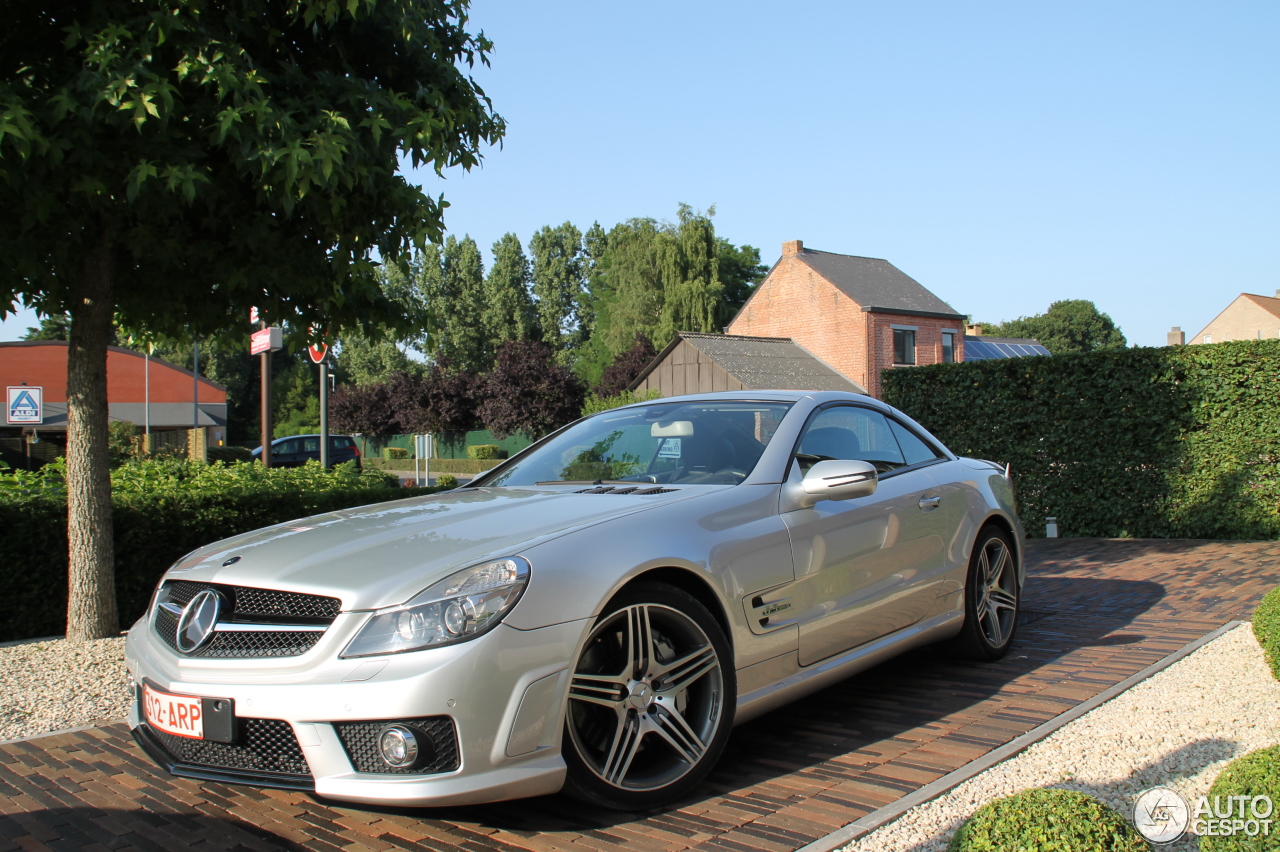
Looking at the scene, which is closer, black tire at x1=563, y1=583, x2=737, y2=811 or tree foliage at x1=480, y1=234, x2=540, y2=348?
black tire at x1=563, y1=583, x2=737, y2=811

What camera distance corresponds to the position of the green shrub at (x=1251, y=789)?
221cm

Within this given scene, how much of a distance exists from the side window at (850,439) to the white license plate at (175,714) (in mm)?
2646

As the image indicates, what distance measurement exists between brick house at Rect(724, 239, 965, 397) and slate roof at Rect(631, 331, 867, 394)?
0.73 m

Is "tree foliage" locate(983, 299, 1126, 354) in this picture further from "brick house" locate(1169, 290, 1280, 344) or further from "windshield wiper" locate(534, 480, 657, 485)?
"windshield wiper" locate(534, 480, 657, 485)

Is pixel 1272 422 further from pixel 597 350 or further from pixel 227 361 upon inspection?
pixel 227 361

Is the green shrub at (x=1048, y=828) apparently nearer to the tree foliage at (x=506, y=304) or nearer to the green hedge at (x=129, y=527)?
the green hedge at (x=129, y=527)

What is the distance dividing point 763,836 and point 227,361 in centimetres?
8483

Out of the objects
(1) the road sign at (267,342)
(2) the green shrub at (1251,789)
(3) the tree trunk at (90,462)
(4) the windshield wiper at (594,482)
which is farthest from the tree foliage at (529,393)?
(2) the green shrub at (1251,789)

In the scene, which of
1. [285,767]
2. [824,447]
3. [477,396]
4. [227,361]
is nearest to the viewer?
[285,767]

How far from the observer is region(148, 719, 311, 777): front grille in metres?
2.91

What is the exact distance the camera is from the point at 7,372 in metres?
38.5

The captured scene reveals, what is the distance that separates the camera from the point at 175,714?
3.12 m

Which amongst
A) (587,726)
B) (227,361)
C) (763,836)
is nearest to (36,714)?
(587,726)

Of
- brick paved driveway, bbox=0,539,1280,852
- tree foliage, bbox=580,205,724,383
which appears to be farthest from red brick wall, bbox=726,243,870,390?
brick paved driveway, bbox=0,539,1280,852
